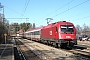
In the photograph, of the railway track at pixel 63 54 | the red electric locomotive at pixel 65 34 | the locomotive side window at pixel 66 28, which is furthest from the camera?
the locomotive side window at pixel 66 28

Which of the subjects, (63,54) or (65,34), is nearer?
(63,54)

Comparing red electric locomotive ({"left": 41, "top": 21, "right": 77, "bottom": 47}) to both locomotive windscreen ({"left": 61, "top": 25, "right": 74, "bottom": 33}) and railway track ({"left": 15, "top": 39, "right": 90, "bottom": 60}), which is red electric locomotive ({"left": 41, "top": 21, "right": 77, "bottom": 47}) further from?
railway track ({"left": 15, "top": 39, "right": 90, "bottom": 60})

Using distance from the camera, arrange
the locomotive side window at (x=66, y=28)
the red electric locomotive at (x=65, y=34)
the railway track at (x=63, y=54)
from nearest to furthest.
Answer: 1. the railway track at (x=63, y=54)
2. the red electric locomotive at (x=65, y=34)
3. the locomotive side window at (x=66, y=28)

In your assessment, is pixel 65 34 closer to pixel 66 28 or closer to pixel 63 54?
pixel 66 28

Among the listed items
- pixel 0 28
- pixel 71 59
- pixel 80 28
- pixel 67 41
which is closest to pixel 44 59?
pixel 71 59

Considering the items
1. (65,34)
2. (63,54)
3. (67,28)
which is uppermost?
(67,28)

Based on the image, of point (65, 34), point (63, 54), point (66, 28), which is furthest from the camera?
point (66, 28)

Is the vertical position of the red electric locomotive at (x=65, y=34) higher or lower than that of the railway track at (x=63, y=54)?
higher

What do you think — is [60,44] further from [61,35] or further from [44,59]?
[44,59]

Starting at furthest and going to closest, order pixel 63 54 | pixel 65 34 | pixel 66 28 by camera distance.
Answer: pixel 66 28
pixel 65 34
pixel 63 54

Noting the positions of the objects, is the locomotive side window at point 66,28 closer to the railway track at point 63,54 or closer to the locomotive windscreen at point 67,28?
the locomotive windscreen at point 67,28

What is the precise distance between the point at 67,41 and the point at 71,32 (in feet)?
4.54


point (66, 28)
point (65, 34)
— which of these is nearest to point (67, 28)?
point (66, 28)

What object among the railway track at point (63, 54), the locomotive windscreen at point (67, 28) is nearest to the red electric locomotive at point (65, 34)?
the locomotive windscreen at point (67, 28)
